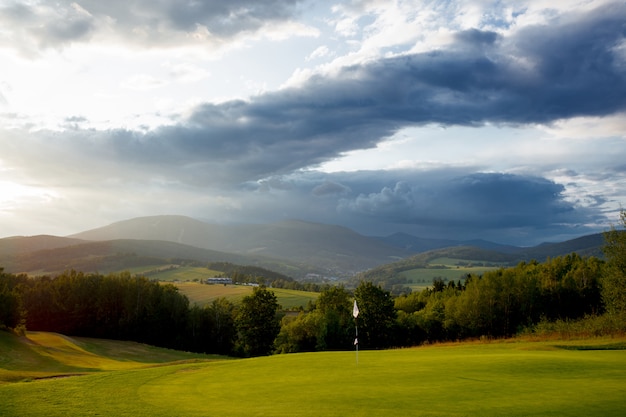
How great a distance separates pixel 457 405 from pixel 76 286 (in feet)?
310

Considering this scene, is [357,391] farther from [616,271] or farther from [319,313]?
[319,313]

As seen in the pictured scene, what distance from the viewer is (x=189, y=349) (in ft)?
315

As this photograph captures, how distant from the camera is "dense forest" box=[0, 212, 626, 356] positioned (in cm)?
8100

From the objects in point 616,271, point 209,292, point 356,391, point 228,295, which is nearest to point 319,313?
point 616,271

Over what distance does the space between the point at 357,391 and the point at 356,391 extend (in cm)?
5

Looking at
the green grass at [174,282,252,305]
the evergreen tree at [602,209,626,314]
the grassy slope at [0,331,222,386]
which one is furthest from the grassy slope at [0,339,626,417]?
the green grass at [174,282,252,305]

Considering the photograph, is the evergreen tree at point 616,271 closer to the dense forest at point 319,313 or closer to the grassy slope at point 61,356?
the dense forest at point 319,313

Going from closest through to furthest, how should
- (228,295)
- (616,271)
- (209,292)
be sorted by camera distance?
(616,271)
(228,295)
(209,292)

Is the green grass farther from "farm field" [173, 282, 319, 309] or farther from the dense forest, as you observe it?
the dense forest

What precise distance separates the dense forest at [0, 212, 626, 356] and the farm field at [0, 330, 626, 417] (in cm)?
5011

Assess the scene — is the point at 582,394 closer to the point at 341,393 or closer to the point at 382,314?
the point at 341,393

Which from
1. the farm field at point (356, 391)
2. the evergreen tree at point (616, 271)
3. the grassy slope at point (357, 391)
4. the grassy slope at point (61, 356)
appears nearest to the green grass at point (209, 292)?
the grassy slope at point (61, 356)

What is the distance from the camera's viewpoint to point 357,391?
20.9 m

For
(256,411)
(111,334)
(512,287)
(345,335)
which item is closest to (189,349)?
(111,334)
